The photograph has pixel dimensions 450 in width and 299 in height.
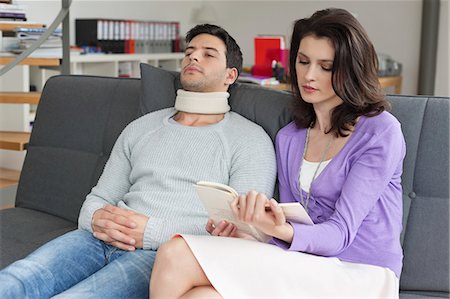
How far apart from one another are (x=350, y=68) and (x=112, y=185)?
2.77ft

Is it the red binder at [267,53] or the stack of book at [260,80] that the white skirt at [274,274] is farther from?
the red binder at [267,53]

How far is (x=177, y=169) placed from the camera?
7.00ft

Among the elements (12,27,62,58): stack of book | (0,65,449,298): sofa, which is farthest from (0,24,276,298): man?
(12,27,62,58): stack of book

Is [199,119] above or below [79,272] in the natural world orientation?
above

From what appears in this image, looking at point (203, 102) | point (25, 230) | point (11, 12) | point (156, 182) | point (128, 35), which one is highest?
point (11, 12)

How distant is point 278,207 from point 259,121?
2.24 feet

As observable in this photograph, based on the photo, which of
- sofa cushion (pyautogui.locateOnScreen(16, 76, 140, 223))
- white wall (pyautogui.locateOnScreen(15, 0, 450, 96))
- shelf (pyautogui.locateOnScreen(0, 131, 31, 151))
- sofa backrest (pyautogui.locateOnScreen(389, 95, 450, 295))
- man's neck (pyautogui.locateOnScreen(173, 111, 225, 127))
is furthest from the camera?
white wall (pyautogui.locateOnScreen(15, 0, 450, 96))

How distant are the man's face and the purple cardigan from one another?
0.54 m

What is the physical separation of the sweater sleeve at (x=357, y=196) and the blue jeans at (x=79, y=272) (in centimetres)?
41

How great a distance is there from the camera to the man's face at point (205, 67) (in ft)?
7.46

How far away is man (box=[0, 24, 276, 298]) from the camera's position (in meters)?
1.86

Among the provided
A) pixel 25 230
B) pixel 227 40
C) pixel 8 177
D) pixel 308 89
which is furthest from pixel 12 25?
pixel 308 89

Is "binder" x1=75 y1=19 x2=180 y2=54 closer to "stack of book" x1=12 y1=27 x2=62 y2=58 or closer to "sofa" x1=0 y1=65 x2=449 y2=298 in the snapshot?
"stack of book" x1=12 y1=27 x2=62 y2=58

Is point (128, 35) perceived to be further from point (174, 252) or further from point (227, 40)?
point (174, 252)
